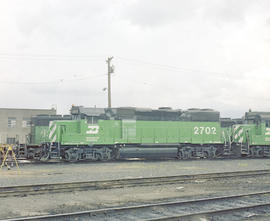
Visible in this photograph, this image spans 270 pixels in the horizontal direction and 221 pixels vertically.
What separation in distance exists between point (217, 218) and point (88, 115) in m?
13.7

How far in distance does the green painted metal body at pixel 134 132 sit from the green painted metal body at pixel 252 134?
1316 mm

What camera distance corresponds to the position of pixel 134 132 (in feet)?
67.3

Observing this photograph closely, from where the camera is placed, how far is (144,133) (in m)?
20.8

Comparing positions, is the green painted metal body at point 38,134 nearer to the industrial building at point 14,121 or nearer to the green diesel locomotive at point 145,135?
the green diesel locomotive at point 145,135

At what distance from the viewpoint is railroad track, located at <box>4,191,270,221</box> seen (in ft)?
22.2

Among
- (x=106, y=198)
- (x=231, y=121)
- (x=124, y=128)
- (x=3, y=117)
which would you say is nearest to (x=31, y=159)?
(x=124, y=128)

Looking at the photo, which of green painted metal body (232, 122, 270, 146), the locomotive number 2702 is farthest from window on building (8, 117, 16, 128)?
green painted metal body (232, 122, 270, 146)

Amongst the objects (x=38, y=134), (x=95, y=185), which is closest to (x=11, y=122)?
(x=38, y=134)

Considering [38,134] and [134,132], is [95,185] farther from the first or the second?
[38,134]

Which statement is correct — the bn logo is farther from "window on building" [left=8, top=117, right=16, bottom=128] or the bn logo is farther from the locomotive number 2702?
"window on building" [left=8, top=117, right=16, bottom=128]

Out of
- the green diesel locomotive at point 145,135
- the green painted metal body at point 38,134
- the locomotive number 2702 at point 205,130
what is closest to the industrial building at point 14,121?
the green painted metal body at point 38,134

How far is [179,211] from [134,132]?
43.0 feet

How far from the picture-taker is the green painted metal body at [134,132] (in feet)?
62.5

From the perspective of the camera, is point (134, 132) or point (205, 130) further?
point (205, 130)
